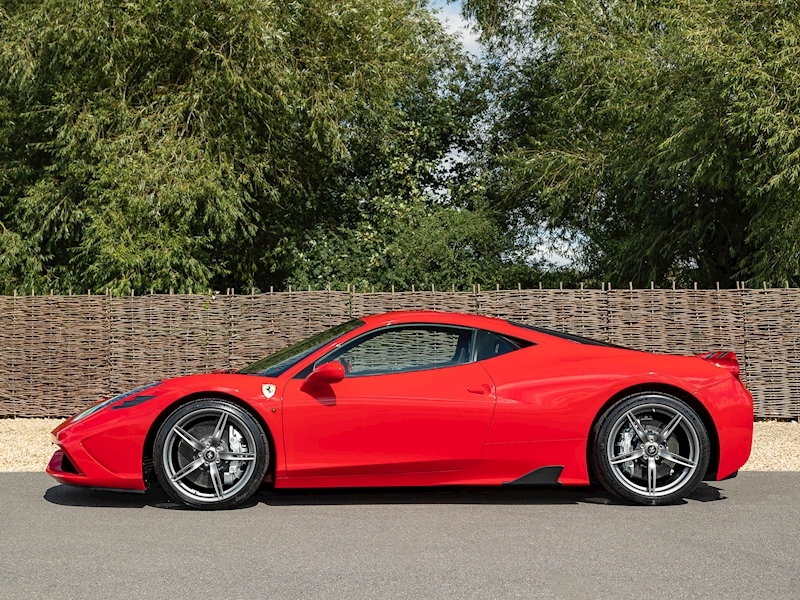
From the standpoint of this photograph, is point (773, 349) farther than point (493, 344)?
Yes

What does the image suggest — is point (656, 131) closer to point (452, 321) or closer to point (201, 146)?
point (201, 146)

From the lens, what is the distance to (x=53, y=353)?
14.1m

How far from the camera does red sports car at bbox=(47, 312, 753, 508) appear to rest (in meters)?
7.15

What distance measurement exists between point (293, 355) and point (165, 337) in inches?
268

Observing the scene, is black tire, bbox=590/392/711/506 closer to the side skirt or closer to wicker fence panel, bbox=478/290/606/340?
the side skirt

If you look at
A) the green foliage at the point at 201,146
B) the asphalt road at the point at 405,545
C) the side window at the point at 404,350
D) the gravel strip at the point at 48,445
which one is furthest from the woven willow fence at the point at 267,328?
the side window at the point at 404,350

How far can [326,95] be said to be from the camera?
20.2 metres

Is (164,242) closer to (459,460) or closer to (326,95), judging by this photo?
(326,95)

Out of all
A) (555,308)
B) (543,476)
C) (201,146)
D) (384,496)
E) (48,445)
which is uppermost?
(201,146)

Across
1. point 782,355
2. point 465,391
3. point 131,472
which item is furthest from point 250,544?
point 782,355

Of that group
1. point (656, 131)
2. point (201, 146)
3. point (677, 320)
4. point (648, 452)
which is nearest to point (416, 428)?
point (648, 452)

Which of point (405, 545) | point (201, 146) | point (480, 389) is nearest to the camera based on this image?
point (405, 545)

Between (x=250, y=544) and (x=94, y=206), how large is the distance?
1378 centimetres

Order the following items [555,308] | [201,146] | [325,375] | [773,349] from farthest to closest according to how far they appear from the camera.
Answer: [201,146] → [555,308] → [773,349] → [325,375]
